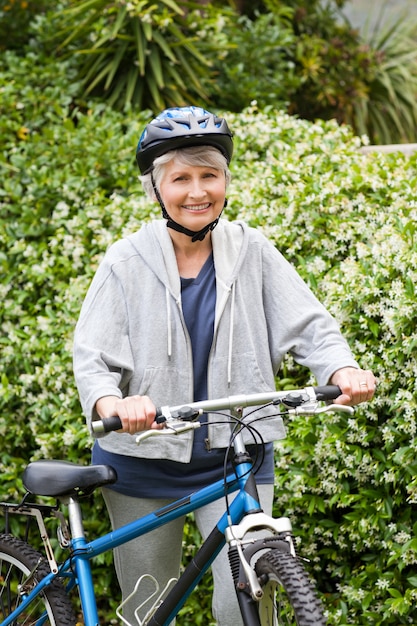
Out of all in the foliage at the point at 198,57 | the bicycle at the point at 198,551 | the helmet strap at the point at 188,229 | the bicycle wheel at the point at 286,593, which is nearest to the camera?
the bicycle wheel at the point at 286,593

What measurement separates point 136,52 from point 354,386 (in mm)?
5922

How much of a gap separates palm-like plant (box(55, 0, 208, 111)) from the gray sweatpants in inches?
196

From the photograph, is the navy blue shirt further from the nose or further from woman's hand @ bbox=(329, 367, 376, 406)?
woman's hand @ bbox=(329, 367, 376, 406)

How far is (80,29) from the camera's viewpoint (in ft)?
26.0

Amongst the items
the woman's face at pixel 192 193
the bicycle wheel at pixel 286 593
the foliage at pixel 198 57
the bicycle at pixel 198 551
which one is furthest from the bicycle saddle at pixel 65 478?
the foliage at pixel 198 57

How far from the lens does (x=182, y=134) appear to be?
2.91 m

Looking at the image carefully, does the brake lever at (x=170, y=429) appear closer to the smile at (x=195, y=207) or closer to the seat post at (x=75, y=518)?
the seat post at (x=75, y=518)

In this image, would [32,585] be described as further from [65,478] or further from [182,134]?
[182,134]

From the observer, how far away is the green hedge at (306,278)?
375cm

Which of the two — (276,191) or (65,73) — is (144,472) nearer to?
(276,191)

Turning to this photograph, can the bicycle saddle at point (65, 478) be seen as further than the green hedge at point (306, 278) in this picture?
No

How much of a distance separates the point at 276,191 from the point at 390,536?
218 centimetres

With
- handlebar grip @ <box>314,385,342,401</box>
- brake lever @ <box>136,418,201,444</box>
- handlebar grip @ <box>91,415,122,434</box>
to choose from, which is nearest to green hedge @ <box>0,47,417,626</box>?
handlebar grip @ <box>314,385,342,401</box>

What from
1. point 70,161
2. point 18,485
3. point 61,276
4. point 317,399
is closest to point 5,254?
point 61,276
